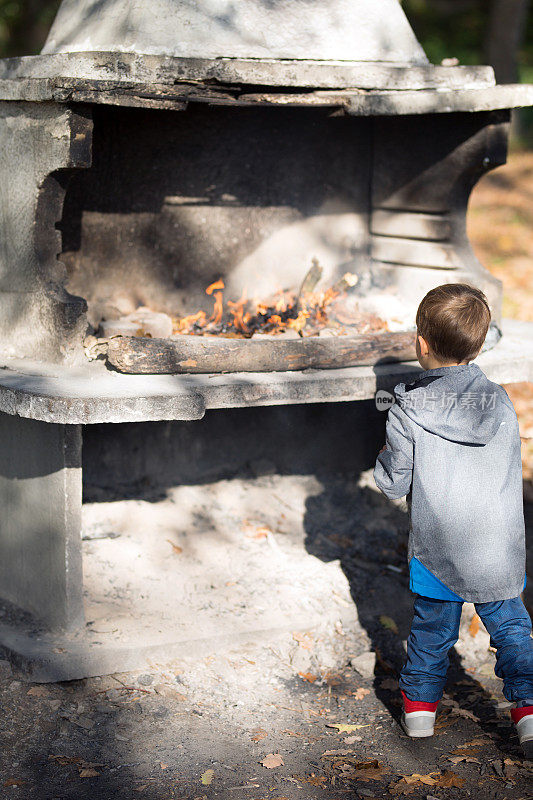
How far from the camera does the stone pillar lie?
11.8ft

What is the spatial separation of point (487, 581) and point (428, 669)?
386 mm

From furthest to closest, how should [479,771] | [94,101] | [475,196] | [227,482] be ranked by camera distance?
1. [475,196]
2. [227,482]
3. [94,101]
4. [479,771]

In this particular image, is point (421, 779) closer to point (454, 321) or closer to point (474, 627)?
point (474, 627)

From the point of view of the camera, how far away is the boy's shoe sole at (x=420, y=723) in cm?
325

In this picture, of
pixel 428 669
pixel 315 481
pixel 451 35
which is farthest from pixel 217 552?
pixel 451 35

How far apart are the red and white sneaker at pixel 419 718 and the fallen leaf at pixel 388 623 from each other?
0.80 meters

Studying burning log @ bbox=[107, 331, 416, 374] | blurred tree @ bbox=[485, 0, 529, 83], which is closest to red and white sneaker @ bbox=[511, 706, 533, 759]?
burning log @ bbox=[107, 331, 416, 374]

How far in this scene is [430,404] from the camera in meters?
A: 3.14

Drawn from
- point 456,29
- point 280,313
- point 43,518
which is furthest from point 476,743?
point 456,29

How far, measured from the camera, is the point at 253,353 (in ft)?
12.5

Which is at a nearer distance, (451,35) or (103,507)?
(103,507)

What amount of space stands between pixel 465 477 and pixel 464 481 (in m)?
0.01

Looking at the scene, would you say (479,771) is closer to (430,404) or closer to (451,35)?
(430,404)

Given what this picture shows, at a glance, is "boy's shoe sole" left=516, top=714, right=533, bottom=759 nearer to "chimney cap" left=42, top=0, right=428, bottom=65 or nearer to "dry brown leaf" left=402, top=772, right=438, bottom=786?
"dry brown leaf" left=402, top=772, right=438, bottom=786
